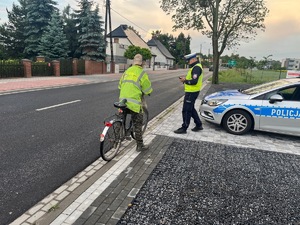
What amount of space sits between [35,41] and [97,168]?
31544mm

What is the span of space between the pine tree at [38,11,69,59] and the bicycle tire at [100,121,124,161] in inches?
1130

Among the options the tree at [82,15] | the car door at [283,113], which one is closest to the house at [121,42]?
the tree at [82,15]

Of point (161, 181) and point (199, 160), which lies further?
point (199, 160)

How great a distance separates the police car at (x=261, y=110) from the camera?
5.73 metres

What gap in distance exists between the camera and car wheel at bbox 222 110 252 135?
20.0 feet

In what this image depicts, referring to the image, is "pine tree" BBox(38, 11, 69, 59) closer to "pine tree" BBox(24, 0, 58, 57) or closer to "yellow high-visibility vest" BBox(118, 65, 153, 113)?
"pine tree" BBox(24, 0, 58, 57)

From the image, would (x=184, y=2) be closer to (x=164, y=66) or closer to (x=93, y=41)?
(x=93, y=41)


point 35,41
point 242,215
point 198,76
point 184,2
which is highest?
point 184,2

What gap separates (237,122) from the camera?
621 centimetres

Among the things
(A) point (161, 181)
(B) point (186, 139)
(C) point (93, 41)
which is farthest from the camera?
(C) point (93, 41)

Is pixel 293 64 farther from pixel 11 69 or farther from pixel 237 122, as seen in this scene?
pixel 237 122

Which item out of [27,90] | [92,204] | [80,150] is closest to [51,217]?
[92,204]

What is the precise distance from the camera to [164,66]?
70.9 meters

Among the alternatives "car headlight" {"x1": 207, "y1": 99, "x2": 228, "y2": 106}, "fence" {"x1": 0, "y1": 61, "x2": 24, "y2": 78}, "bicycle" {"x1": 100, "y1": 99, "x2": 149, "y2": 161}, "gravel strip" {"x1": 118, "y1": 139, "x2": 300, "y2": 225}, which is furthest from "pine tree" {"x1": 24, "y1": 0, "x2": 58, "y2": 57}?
"gravel strip" {"x1": 118, "y1": 139, "x2": 300, "y2": 225}
